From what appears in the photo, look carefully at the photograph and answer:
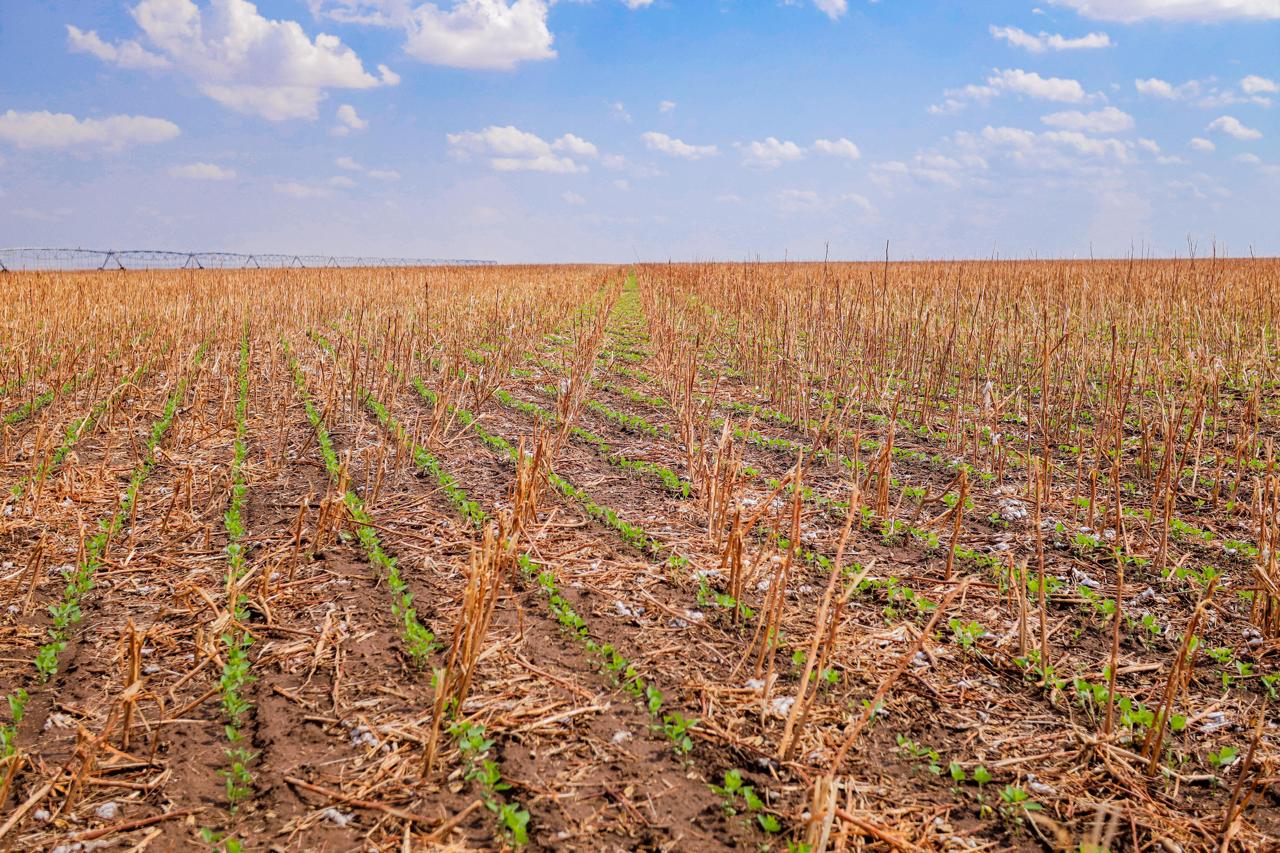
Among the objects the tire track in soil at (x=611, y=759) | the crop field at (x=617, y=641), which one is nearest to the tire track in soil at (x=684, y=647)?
the crop field at (x=617, y=641)

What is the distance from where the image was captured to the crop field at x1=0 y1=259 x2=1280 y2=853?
2.05 meters

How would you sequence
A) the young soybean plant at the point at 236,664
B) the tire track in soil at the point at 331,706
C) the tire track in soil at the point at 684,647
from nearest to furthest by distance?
the tire track in soil at the point at 331,706
the young soybean plant at the point at 236,664
the tire track in soil at the point at 684,647

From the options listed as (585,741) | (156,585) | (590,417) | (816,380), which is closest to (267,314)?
(590,417)

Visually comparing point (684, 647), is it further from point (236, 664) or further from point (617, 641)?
point (236, 664)

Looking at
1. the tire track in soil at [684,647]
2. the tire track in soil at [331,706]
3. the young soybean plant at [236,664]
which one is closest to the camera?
the tire track in soil at [331,706]

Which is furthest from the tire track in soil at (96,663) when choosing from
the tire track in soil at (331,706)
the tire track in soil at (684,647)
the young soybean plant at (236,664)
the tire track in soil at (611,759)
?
the tire track in soil at (684,647)

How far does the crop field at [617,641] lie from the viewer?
2055 mm

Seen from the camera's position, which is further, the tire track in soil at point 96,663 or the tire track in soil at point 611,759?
the tire track in soil at point 96,663

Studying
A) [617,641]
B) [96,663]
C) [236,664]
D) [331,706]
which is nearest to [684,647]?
[617,641]

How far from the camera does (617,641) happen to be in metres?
2.90

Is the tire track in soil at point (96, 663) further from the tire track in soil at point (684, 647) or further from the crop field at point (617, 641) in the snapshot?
the tire track in soil at point (684, 647)

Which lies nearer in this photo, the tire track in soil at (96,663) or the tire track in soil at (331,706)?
the tire track in soil at (331,706)

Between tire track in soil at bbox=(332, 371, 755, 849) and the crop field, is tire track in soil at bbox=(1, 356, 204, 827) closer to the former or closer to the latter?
the crop field

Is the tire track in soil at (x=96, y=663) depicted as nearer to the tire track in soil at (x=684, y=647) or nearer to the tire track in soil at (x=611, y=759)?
the tire track in soil at (x=611, y=759)
